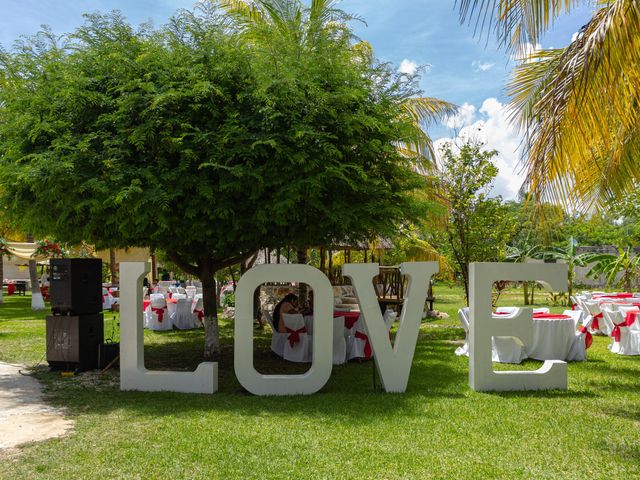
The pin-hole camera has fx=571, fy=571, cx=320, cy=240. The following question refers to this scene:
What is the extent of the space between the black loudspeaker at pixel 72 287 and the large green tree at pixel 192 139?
546mm

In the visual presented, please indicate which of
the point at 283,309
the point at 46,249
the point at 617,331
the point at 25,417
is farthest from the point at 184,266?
the point at 46,249

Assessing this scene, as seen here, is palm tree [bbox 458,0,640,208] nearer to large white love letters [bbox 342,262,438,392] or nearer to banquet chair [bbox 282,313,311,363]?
large white love letters [bbox 342,262,438,392]

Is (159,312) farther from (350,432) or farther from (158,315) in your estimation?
(350,432)

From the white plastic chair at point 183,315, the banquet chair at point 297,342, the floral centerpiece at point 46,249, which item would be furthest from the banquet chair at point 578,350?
the floral centerpiece at point 46,249

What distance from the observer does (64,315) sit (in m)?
9.41

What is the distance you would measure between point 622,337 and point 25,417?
34.5ft

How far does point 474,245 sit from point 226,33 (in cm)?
824

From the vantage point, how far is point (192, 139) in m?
8.33

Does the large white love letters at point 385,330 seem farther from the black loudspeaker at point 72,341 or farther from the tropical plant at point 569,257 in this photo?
the tropical plant at point 569,257

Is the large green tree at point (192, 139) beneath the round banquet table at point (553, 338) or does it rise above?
above

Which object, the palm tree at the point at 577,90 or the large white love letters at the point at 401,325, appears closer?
the palm tree at the point at 577,90

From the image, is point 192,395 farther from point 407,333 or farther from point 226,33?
point 226,33

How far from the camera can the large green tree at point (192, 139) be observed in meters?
8.06

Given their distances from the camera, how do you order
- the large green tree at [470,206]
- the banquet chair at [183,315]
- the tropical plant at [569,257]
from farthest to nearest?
the tropical plant at [569,257], the banquet chair at [183,315], the large green tree at [470,206]
